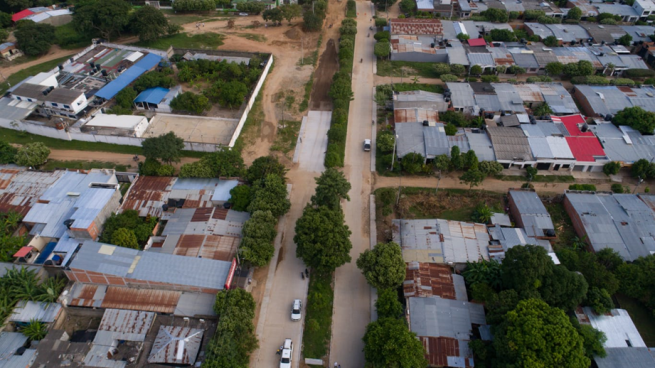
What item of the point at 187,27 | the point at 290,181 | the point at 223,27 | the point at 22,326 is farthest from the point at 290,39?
the point at 22,326

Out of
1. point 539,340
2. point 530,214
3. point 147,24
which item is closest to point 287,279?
point 539,340

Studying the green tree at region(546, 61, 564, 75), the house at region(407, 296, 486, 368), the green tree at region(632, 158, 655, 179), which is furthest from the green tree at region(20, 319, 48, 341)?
the green tree at region(546, 61, 564, 75)

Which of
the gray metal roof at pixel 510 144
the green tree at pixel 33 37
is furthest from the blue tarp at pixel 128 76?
the gray metal roof at pixel 510 144

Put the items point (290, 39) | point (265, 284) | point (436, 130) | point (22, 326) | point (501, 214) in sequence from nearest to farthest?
point (22, 326) < point (265, 284) < point (501, 214) < point (436, 130) < point (290, 39)

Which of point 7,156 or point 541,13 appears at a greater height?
point 541,13

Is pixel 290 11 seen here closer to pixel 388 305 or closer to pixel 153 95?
pixel 153 95

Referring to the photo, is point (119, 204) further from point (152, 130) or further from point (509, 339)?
point (509, 339)
